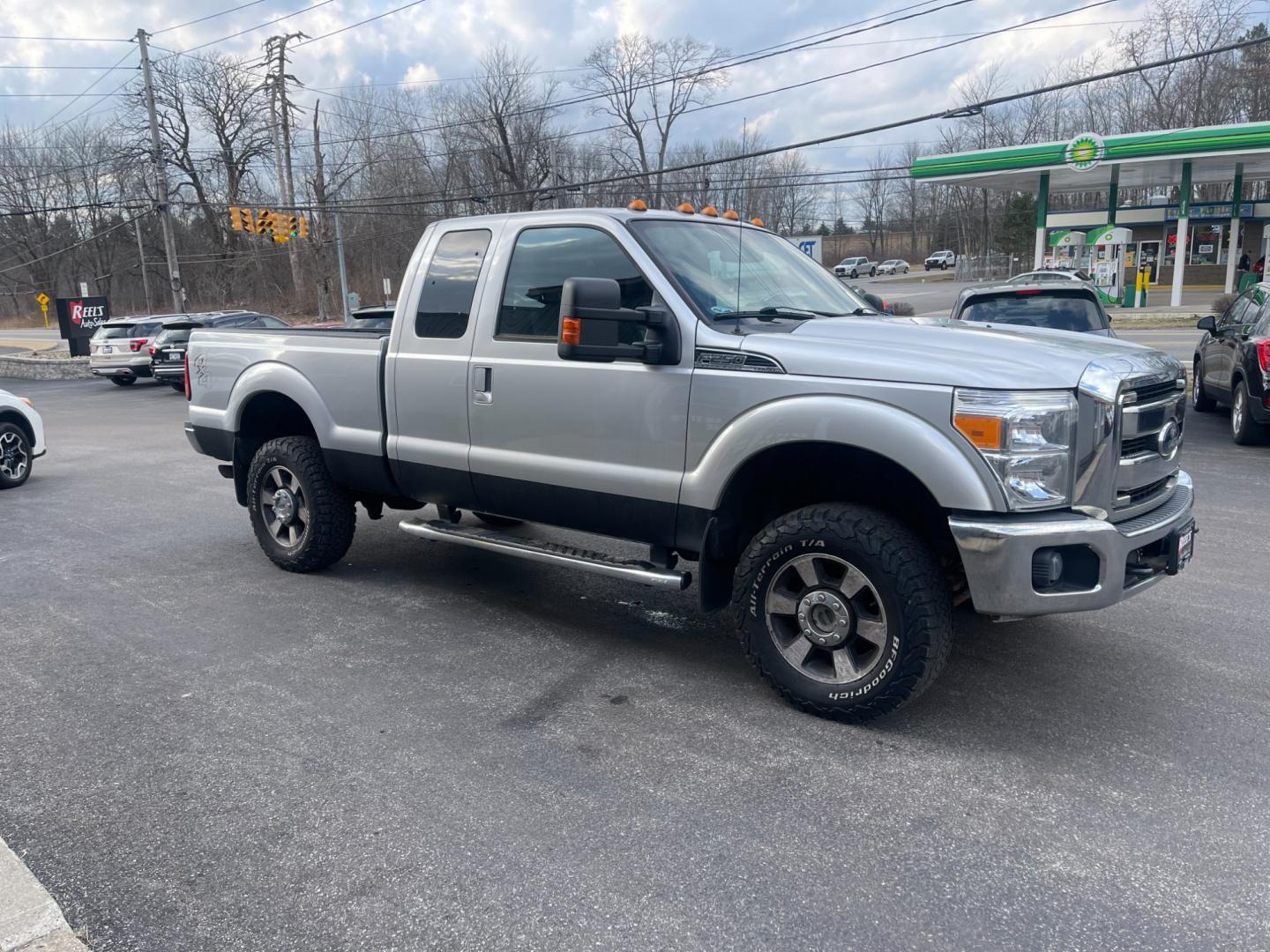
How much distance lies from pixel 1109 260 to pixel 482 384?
33004mm

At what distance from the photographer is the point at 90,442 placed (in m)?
13.5

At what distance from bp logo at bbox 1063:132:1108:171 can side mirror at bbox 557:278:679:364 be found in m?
31.1

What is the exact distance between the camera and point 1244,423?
9953 millimetres

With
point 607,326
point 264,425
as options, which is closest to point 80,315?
point 264,425

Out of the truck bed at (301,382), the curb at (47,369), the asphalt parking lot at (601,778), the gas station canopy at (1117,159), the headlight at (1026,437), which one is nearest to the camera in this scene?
the asphalt parking lot at (601,778)

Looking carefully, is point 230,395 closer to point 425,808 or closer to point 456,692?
point 456,692

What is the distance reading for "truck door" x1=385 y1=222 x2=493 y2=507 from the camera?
16.8ft

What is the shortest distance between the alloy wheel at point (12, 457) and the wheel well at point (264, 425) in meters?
4.93

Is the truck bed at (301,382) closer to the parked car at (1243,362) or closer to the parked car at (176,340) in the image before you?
the parked car at (1243,362)

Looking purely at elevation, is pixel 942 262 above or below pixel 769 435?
above

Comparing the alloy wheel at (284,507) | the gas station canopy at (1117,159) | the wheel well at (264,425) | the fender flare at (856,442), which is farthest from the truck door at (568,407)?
the gas station canopy at (1117,159)

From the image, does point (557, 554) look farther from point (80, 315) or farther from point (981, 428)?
point (80, 315)

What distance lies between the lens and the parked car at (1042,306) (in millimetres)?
9352

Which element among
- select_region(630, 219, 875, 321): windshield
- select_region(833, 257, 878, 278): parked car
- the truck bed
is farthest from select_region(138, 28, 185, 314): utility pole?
select_region(833, 257, 878, 278): parked car
